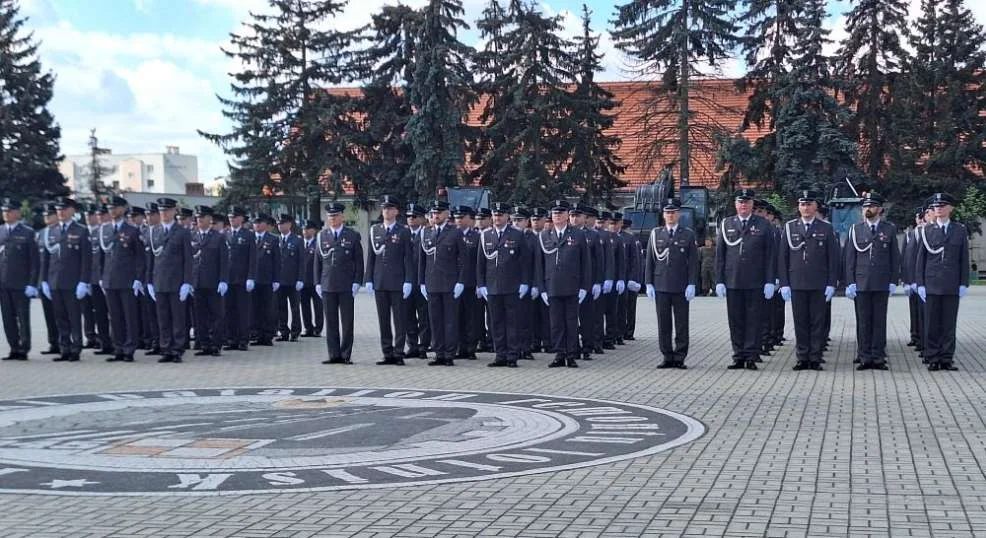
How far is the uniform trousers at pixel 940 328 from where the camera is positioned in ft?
42.6

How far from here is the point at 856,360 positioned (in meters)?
13.7

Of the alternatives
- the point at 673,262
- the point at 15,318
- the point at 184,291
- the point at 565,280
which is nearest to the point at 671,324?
the point at 673,262

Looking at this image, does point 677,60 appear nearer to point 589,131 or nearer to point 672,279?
point 589,131

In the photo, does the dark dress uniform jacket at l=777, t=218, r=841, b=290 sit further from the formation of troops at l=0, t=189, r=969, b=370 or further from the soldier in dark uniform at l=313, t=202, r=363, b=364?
the soldier in dark uniform at l=313, t=202, r=363, b=364

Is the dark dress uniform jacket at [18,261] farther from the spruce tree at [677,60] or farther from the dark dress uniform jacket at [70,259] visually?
the spruce tree at [677,60]

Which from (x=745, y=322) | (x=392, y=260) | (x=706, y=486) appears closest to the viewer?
(x=706, y=486)

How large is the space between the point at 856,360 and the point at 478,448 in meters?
7.35

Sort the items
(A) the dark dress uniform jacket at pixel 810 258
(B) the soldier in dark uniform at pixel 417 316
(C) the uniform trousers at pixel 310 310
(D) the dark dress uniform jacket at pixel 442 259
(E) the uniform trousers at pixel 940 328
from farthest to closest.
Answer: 1. (C) the uniform trousers at pixel 310 310
2. (B) the soldier in dark uniform at pixel 417 316
3. (D) the dark dress uniform jacket at pixel 442 259
4. (A) the dark dress uniform jacket at pixel 810 258
5. (E) the uniform trousers at pixel 940 328

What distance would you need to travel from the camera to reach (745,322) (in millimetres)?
13422

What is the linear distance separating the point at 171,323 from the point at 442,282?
3.61 m

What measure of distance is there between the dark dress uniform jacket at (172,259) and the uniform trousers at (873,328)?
8321mm

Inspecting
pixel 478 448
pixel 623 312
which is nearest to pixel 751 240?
pixel 623 312

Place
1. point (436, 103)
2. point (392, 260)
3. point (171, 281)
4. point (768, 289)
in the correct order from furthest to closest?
point (436, 103), point (171, 281), point (392, 260), point (768, 289)

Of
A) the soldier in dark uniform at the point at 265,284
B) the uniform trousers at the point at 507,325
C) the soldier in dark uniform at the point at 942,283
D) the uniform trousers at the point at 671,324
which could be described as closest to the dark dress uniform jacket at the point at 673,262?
the uniform trousers at the point at 671,324
